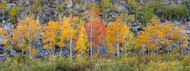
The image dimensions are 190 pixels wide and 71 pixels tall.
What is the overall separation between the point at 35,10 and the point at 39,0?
415 cm

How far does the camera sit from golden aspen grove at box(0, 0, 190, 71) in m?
12.6

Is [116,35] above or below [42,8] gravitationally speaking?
below

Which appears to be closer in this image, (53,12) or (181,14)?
(53,12)

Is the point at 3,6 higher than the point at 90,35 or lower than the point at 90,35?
higher

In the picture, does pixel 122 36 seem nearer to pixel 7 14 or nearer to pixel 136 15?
pixel 136 15

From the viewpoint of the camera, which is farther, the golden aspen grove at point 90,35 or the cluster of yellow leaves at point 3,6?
the cluster of yellow leaves at point 3,6

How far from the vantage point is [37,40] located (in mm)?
26359

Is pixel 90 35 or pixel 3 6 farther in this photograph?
pixel 3 6

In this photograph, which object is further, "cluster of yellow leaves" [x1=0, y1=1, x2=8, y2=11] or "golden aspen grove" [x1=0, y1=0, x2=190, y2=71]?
"cluster of yellow leaves" [x1=0, y1=1, x2=8, y2=11]

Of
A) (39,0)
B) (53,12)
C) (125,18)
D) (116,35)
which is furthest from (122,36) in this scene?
(39,0)

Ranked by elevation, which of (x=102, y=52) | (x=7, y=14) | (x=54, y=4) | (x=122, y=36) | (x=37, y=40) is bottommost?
(x=102, y=52)

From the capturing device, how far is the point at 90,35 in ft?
61.2

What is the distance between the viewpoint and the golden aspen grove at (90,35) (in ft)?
41.5

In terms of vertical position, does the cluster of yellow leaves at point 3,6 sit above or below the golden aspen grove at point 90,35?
above
